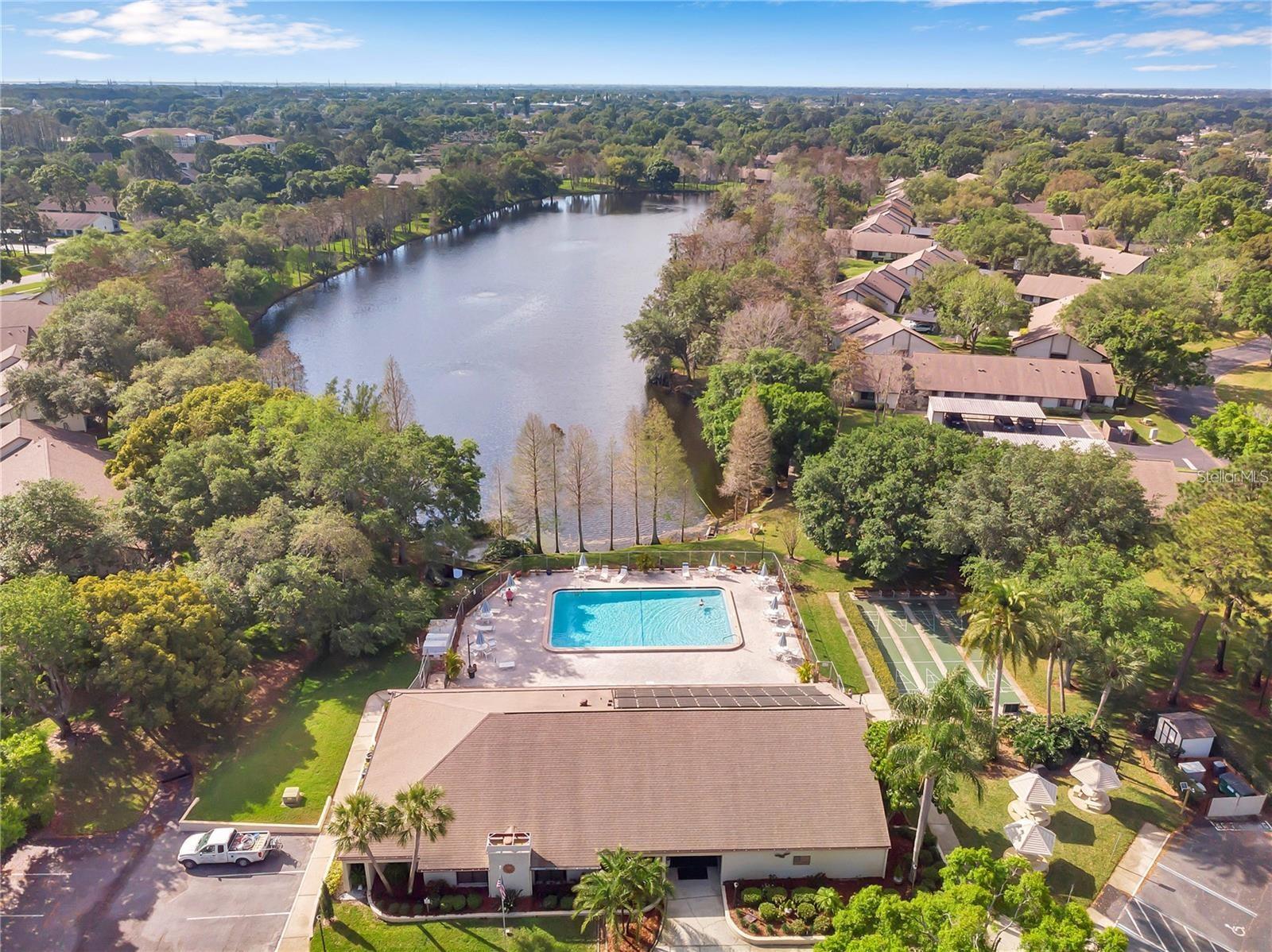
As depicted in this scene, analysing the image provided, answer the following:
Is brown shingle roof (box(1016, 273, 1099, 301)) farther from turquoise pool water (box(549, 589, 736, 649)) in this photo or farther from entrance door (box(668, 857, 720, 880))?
entrance door (box(668, 857, 720, 880))

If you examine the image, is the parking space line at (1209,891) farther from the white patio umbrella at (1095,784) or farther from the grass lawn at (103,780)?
the grass lawn at (103,780)

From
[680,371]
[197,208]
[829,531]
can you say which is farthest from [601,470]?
[197,208]

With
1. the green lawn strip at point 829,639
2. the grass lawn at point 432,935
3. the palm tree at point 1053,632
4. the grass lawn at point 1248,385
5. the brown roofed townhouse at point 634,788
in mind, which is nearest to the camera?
the grass lawn at point 432,935

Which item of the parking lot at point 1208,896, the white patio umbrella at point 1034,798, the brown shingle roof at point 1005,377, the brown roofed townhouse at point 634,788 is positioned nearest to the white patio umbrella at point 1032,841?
the white patio umbrella at point 1034,798

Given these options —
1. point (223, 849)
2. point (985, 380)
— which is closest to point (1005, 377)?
point (985, 380)

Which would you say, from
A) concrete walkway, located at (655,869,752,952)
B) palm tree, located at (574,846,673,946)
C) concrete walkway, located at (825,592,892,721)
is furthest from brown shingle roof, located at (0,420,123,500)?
concrete walkway, located at (825,592,892,721)

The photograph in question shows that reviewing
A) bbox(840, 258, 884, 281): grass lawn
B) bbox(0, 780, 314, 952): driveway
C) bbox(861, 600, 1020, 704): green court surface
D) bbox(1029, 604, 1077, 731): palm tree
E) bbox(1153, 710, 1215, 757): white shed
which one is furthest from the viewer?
bbox(840, 258, 884, 281): grass lawn
